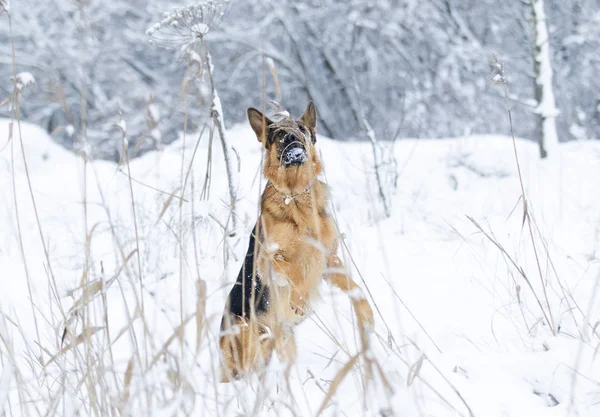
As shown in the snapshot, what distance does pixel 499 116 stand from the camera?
48.1ft

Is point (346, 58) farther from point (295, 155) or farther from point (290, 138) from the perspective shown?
point (295, 155)

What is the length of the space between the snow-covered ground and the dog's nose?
18 centimetres

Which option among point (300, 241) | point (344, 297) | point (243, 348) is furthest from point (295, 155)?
point (243, 348)

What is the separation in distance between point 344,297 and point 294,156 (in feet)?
2.84

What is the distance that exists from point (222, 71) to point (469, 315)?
1329 cm

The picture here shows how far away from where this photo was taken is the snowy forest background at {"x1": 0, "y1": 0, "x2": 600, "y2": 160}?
12508mm

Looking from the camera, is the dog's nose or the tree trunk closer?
the dog's nose

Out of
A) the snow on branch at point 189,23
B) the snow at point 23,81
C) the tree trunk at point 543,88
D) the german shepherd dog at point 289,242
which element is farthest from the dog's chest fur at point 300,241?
the tree trunk at point 543,88

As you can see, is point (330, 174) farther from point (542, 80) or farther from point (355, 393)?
point (355, 393)

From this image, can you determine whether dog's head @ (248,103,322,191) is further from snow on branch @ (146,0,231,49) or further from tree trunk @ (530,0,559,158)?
tree trunk @ (530,0,559,158)

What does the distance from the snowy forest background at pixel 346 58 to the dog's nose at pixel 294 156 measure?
8683 millimetres

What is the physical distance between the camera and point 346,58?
15.1 m

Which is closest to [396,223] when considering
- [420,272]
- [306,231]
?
[420,272]

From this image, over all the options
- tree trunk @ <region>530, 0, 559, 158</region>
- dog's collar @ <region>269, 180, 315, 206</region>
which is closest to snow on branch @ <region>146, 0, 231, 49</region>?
dog's collar @ <region>269, 180, 315, 206</region>
